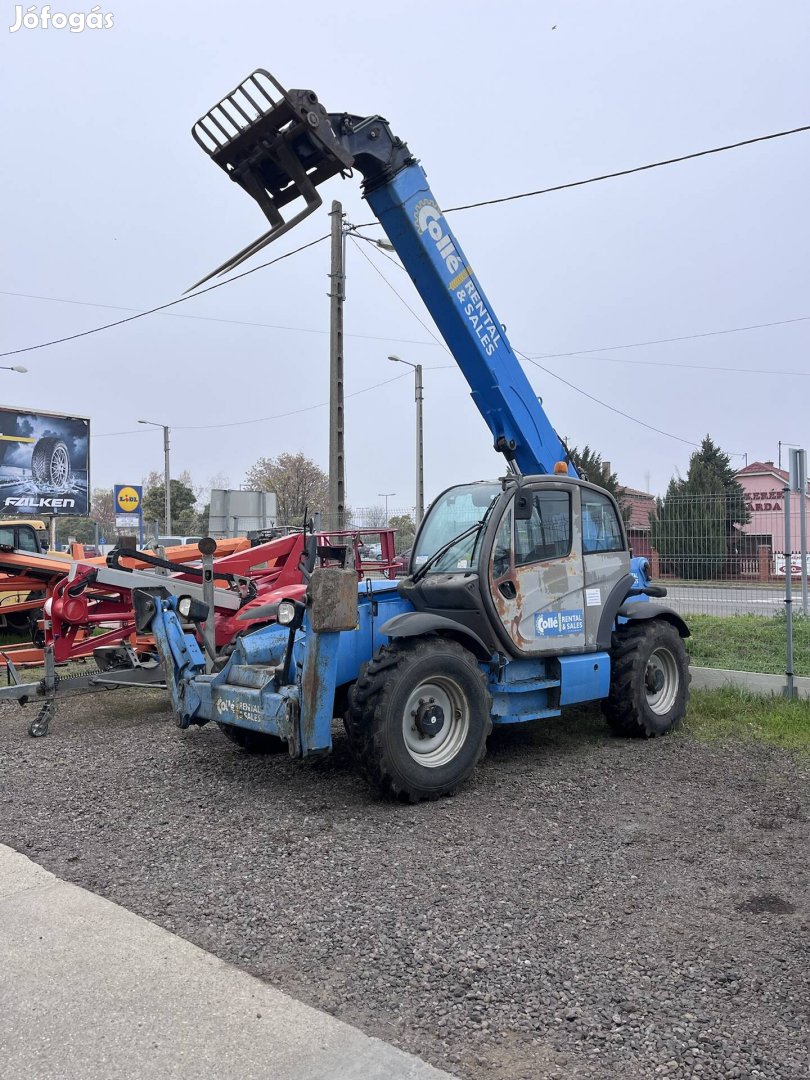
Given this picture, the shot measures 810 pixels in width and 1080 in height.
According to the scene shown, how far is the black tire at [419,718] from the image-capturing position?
18.0 ft

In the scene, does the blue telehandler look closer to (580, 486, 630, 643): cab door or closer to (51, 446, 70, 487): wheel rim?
(580, 486, 630, 643): cab door

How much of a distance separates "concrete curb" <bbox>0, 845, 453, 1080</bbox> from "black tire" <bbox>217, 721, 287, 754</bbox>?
9.31 ft

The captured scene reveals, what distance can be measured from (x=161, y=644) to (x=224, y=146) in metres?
3.80

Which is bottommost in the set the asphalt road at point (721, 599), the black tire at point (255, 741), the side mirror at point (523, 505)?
the black tire at point (255, 741)

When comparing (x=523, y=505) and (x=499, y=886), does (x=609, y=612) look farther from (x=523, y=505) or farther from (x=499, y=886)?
(x=499, y=886)

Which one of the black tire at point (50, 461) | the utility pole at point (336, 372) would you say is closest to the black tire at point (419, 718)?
the utility pole at point (336, 372)

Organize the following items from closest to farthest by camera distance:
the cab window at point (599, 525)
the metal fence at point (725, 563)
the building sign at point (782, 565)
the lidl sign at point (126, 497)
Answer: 1. the cab window at point (599, 525)
2. the metal fence at point (725, 563)
3. the building sign at point (782, 565)
4. the lidl sign at point (126, 497)

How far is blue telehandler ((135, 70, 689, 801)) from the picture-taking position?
18.2ft

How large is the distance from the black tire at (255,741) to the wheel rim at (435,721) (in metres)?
1.52

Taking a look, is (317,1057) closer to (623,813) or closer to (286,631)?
(623,813)

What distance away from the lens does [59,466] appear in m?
28.9

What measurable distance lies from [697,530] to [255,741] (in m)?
5.91

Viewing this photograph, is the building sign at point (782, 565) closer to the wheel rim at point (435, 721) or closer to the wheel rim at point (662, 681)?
the wheel rim at point (662, 681)

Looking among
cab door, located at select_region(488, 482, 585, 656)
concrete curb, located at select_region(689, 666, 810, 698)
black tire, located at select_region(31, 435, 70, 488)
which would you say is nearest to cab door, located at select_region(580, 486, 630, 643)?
cab door, located at select_region(488, 482, 585, 656)
